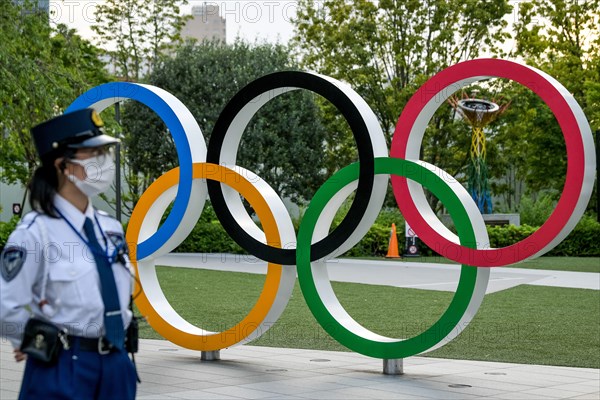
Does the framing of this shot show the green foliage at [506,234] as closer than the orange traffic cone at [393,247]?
No

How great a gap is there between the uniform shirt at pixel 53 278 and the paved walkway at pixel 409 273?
51.7ft

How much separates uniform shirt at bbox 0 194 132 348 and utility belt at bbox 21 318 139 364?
0.03 metres

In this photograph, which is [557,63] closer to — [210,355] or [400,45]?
[400,45]

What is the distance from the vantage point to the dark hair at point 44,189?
13.4ft

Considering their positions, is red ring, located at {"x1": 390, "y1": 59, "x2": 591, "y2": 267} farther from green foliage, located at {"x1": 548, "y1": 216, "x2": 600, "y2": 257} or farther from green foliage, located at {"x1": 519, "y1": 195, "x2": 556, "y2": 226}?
green foliage, located at {"x1": 519, "y1": 195, "x2": 556, "y2": 226}

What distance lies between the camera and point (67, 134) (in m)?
4.20

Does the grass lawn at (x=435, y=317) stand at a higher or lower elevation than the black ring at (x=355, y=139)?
lower

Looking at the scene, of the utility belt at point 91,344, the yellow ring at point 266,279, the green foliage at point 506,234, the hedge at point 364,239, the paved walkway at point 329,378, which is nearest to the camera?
the utility belt at point 91,344

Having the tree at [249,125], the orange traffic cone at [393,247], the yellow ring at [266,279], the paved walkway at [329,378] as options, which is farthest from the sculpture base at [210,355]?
the tree at [249,125]

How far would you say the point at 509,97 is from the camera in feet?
116

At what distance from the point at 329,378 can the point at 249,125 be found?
83.0 ft

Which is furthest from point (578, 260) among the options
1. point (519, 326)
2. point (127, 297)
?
point (127, 297)

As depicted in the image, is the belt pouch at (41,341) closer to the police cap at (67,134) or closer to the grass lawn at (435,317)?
the police cap at (67,134)

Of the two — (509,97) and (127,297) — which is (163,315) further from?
(509,97)
